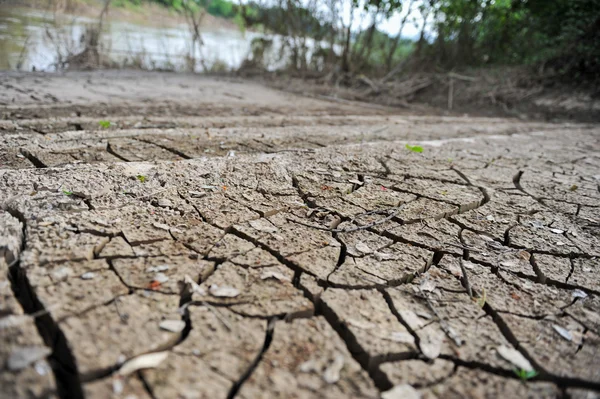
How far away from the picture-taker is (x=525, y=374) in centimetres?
119

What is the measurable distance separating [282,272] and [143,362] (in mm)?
599

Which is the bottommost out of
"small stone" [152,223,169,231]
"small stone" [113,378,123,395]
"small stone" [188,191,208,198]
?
"small stone" [113,378,123,395]

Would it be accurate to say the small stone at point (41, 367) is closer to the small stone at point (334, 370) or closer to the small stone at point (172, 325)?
the small stone at point (172, 325)

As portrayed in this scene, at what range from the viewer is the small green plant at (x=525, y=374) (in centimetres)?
118

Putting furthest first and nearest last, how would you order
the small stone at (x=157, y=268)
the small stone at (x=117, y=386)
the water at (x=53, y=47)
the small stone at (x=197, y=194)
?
the water at (x=53, y=47)
the small stone at (x=197, y=194)
the small stone at (x=157, y=268)
the small stone at (x=117, y=386)

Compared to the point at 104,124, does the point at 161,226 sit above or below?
below

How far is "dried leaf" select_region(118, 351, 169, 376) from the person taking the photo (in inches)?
40.9

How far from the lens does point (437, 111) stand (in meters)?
7.52

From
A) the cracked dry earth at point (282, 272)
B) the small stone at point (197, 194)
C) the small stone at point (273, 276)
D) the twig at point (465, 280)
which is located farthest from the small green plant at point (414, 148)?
the small stone at point (273, 276)

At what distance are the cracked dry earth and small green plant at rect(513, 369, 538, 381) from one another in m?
0.02

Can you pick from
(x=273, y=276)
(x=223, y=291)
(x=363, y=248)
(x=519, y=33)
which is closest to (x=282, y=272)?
(x=273, y=276)

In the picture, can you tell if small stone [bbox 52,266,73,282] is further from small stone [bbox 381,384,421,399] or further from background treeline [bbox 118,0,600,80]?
background treeline [bbox 118,0,600,80]

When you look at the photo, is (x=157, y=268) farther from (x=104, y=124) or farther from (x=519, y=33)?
(x=519, y=33)

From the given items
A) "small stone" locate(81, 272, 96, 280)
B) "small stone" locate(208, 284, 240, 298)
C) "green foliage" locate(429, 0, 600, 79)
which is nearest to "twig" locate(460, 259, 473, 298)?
"small stone" locate(208, 284, 240, 298)
